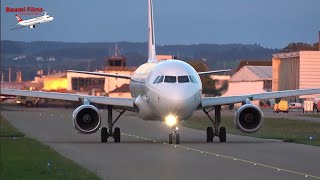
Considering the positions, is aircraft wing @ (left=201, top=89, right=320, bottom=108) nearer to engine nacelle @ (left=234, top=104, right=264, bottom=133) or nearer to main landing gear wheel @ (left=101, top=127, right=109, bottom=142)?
engine nacelle @ (left=234, top=104, right=264, bottom=133)

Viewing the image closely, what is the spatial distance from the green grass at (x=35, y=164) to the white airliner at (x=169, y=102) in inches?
132

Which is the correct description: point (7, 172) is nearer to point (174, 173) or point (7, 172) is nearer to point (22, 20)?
point (174, 173)

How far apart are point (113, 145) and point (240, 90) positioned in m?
80.9

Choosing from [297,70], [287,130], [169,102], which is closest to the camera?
[169,102]

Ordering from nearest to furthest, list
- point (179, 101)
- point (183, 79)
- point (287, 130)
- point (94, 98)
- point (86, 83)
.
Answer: point (179, 101) < point (183, 79) < point (94, 98) < point (287, 130) < point (86, 83)

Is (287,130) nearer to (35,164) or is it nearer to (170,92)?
(170,92)

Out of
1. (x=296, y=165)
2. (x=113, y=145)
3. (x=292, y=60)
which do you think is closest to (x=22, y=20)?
(x=113, y=145)

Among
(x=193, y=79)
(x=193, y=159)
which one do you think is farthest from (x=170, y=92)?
(x=193, y=159)

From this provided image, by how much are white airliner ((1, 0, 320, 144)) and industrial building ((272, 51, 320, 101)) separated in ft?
118

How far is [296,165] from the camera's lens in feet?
81.6

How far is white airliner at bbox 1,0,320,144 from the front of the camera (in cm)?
3522

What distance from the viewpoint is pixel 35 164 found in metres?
25.5

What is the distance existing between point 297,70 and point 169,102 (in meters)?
66.8

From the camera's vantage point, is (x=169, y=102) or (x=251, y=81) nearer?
(x=169, y=102)
